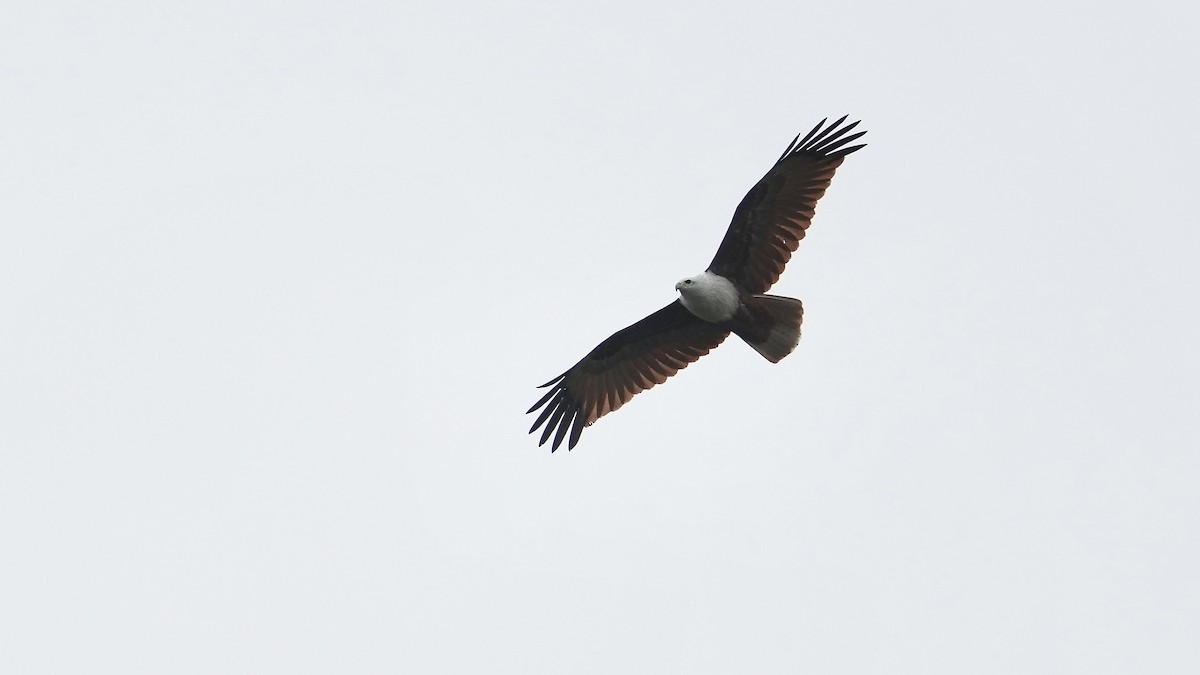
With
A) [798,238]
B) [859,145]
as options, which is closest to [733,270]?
[798,238]

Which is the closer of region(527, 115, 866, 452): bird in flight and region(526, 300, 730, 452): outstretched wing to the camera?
region(527, 115, 866, 452): bird in flight

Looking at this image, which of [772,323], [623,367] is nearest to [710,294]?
[772,323]

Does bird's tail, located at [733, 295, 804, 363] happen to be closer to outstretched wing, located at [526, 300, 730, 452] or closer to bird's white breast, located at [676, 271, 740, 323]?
bird's white breast, located at [676, 271, 740, 323]

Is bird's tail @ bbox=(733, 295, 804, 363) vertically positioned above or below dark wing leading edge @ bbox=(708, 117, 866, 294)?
below

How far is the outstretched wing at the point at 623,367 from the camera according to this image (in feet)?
59.1

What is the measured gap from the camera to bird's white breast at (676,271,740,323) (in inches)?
673

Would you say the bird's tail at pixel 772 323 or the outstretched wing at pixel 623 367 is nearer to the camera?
the bird's tail at pixel 772 323

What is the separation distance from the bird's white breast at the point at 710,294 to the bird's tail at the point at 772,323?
0.16 metres

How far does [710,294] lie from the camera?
17.1 metres

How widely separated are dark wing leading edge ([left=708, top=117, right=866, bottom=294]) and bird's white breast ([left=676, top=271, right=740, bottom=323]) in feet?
0.93

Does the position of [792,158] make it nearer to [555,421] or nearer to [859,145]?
[859,145]

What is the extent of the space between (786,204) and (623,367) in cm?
279

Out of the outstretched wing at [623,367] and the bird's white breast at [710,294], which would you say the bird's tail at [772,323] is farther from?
the outstretched wing at [623,367]

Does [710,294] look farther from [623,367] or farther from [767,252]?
[623,367]
